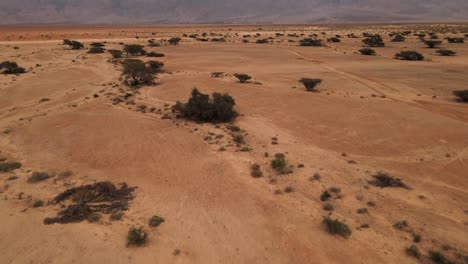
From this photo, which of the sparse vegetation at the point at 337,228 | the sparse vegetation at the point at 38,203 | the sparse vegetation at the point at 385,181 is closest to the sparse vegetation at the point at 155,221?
the sparse vegetation at the point at 38,203

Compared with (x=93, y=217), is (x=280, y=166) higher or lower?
higher

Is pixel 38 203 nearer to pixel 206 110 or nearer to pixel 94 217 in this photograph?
pixel 94 217

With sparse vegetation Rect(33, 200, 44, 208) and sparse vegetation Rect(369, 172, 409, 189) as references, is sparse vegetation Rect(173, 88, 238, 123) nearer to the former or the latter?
sparse vegetation Rect(369, 172, 409, 189)

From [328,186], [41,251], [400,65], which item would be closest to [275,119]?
[328,186]

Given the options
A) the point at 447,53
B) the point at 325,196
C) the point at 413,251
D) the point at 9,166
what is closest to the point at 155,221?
the point at 325,196

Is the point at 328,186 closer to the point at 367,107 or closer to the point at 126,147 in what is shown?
the point at 126,147

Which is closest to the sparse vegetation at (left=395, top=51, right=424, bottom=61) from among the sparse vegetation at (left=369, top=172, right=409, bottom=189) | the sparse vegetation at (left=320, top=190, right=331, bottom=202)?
the sparse vegetation at (left=369, top=172, right=409, bottom=189)

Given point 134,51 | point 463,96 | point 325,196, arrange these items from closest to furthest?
point 325,196 < point 463,96 < point 134,51
